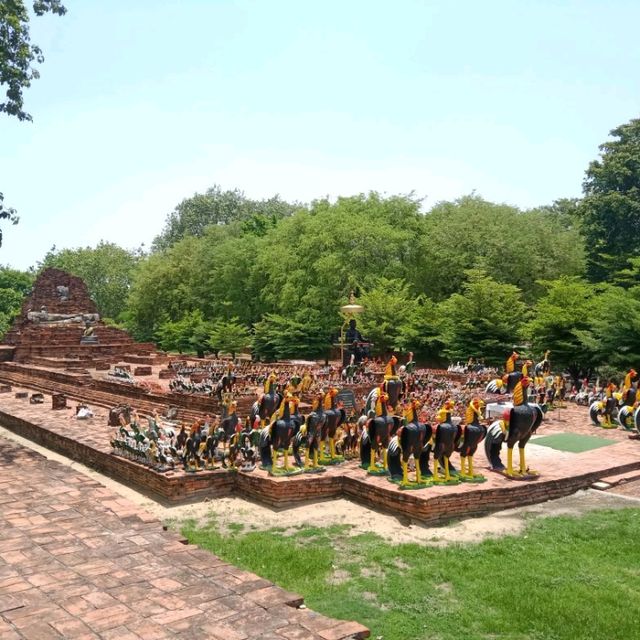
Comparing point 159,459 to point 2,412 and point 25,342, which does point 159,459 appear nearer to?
point 2,412

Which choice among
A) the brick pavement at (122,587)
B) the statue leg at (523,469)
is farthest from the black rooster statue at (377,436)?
the brick pavement at (122,587)

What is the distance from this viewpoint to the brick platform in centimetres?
901

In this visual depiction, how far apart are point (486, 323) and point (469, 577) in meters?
17.4

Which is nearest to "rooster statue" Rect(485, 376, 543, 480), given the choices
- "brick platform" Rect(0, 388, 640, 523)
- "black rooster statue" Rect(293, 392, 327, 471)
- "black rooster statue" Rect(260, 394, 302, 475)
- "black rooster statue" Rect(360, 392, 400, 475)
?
"brick platform" Rect(0, 388, 640, 523)

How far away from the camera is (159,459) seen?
10.2 m

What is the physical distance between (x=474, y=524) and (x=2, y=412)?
506 inches

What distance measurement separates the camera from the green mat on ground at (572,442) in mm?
13060

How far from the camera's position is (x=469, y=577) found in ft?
22.3

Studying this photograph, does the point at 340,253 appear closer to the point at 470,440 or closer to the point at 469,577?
the point at 470,440

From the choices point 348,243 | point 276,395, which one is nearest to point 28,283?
point 348,243

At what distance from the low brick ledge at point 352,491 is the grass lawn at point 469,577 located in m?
0.82

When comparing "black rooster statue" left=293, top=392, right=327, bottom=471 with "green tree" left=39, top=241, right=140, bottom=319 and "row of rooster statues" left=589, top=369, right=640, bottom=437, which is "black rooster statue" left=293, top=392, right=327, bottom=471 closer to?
"row of rooster statues" left=589, top=369, right=640, bottom=437

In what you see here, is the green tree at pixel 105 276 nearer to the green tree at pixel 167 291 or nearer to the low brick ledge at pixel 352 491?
the green tree at pixel 167 291

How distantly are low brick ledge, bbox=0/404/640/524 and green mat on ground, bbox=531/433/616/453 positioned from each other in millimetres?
2258
